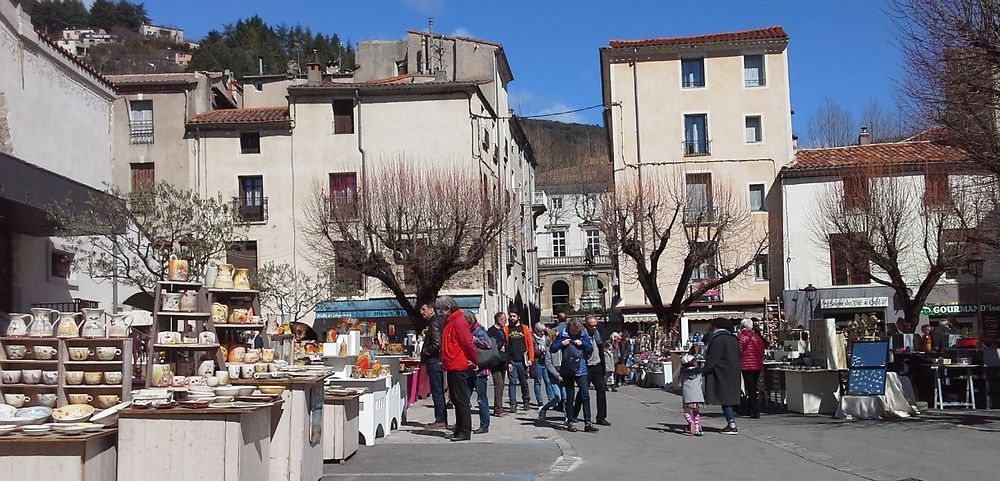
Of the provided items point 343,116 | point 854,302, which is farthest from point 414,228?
point 854,302

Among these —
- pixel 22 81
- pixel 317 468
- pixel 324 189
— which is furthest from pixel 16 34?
pixel 324 189

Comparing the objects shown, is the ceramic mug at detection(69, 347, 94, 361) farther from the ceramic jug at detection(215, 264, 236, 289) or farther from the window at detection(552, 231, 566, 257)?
the window at detection(552, 231, 566, 257)

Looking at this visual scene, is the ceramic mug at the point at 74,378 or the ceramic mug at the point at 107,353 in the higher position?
the ceramic mug at the point at 107,353

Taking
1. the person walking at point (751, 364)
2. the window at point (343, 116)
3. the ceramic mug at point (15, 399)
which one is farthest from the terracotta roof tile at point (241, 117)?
the ceramic mug at point (15, 399)

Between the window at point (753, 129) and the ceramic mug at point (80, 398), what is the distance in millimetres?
35774

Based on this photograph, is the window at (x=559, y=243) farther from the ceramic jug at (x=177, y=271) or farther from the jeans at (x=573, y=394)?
the ceramic jug at (x=177, y=271)

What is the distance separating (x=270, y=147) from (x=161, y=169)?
4.24 m

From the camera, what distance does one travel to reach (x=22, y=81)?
20188 mm

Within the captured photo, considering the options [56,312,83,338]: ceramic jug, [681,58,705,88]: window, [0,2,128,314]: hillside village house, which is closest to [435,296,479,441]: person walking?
[56,312,83,338]: ceramic jug

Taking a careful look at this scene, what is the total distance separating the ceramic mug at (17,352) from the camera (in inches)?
394

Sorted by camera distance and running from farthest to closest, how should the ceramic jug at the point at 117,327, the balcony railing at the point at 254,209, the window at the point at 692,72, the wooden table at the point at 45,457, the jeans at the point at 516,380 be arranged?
the window at the point at 692,72
the balcony railing at the point at 254,209
the jeans at the point at 516,380
the ceramic jug at the point at 117,327
the wooden table at the point at 45,457

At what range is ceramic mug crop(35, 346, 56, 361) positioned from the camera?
10.0 m

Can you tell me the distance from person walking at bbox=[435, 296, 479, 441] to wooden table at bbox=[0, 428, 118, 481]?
6.04 metres

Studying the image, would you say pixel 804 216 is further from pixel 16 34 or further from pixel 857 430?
pixel 16 34
